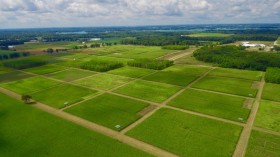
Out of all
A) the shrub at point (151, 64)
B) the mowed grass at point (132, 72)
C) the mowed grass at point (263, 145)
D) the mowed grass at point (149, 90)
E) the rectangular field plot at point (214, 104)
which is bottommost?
the mowed grass at point (263, 145)

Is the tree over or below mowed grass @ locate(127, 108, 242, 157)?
over

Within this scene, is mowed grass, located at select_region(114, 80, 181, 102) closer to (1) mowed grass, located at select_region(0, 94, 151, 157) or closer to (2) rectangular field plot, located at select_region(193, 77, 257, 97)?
(2) rectangular field plot, located at select_region(193, 77, 257, 97)

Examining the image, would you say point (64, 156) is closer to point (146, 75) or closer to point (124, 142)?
point (124, 142)

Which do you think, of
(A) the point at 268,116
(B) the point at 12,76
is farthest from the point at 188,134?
(B) the point at 12,76

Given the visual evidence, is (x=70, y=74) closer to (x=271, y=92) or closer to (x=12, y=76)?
(x=12, y=76)

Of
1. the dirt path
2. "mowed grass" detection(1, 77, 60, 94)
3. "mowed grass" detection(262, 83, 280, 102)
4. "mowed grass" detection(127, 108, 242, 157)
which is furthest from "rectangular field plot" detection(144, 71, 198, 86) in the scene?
"mowed grass" detection(1, 77, 60, 94)

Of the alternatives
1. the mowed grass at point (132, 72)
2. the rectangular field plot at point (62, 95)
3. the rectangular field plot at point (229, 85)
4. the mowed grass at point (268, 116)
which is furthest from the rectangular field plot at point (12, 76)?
the mowed grass at point (268, 116)

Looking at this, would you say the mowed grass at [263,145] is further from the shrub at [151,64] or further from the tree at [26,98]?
the shrub at [151,64]

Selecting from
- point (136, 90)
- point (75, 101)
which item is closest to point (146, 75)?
point (136, 90)
